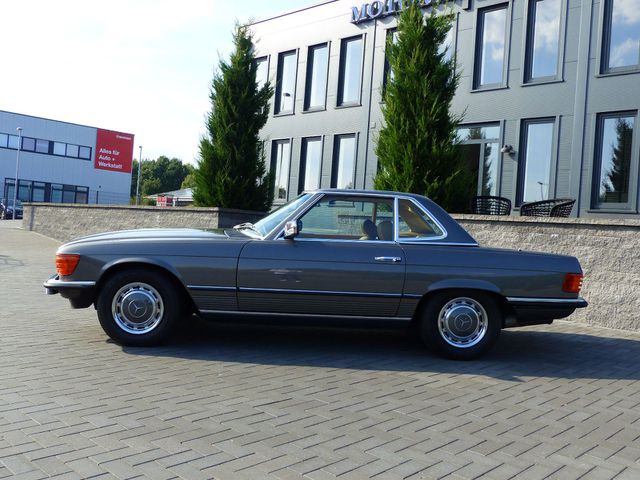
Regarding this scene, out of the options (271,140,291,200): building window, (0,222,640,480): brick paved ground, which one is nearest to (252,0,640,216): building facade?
(271,140,291,200): building window

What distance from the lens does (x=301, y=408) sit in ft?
→ 14.0

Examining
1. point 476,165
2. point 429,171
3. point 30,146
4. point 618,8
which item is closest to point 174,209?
point 429,171

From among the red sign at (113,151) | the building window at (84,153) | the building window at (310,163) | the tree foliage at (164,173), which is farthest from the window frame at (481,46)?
the tree foliage at (164,173)

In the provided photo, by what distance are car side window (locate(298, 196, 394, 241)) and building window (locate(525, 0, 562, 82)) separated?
10497 millimetres

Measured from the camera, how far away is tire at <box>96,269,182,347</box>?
18.9 ft

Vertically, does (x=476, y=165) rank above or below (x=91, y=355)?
above

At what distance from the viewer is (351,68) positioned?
19328 mm

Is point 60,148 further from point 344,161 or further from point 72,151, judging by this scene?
point 344,161

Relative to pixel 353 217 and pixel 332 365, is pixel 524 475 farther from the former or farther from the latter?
pixel 353 217

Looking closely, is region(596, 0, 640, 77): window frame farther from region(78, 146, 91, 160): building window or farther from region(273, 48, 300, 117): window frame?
region(78, 146, 91, 160): building window

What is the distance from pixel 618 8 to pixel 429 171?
659cm

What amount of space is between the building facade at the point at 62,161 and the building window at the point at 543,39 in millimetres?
46002

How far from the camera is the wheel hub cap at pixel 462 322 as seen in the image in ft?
19.6

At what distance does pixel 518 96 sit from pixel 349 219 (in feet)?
35.5
